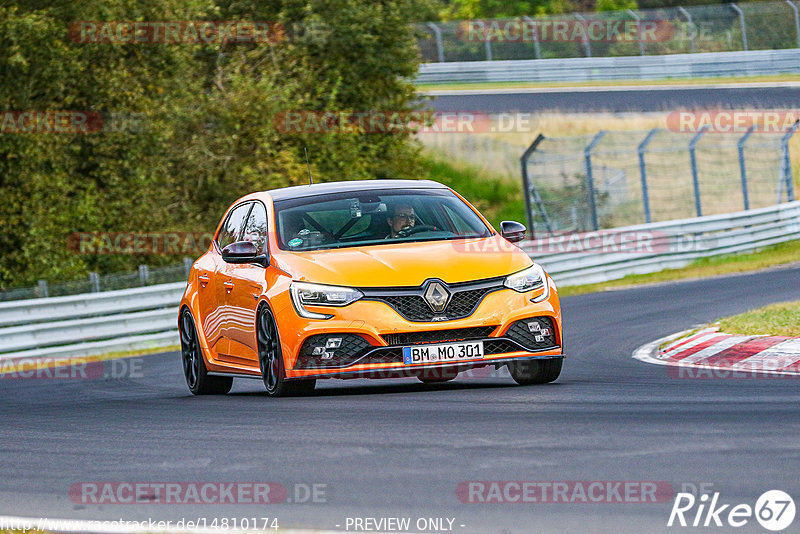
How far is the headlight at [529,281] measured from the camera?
385 inches

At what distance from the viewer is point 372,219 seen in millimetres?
10602

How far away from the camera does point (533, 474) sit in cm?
631

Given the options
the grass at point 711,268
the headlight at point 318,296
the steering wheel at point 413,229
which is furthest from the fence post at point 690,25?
the headlight at point 318,296

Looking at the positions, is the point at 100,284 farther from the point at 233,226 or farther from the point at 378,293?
the point at 378,293

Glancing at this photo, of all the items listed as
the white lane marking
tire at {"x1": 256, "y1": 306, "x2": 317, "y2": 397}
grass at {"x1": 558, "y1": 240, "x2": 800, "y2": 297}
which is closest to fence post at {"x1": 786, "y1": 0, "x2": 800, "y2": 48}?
the white lane marking

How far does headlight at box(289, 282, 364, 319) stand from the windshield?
0.76 m

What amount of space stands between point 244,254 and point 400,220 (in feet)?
3.97

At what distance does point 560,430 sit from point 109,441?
276 cm

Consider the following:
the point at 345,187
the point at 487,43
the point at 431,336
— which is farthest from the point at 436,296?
the point at 487,43

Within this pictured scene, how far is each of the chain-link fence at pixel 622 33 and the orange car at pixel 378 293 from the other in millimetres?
33165

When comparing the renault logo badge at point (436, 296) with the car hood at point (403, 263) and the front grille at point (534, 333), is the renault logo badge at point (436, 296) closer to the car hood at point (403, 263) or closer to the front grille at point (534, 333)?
the car hood at point (403, 263)

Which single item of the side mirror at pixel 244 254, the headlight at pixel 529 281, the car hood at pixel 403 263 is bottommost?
the headlight at pixel 529 281

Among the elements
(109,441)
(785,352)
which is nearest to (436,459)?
(109,441)

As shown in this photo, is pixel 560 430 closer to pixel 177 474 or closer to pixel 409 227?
pixel 177 474
